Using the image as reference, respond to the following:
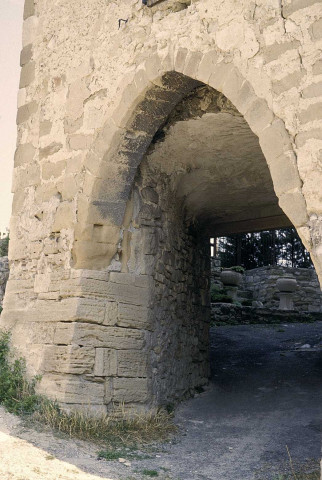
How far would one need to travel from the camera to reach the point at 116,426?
4.80 meters

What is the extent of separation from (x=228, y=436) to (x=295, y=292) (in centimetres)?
970

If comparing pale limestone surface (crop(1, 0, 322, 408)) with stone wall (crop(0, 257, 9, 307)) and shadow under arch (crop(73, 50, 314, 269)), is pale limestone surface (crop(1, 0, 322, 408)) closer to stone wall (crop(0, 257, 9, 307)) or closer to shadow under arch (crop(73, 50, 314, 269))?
shadow under arch (crop(73, 50, 314, 269))

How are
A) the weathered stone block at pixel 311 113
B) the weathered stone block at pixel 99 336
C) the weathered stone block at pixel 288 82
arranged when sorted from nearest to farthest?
the weathered stone block at pixel 311 113 → the weathered stone block at pixel 288 82 → the weathered stone block at pixel 99 336

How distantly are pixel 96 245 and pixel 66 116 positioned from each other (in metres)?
1.28

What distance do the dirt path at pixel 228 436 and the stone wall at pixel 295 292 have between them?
20.6ft

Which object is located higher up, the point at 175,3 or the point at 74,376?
the point at 175,3

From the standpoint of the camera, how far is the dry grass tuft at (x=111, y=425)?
4.55 meters

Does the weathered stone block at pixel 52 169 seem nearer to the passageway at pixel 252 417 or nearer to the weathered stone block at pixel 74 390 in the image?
the weathered stone block at pixel 74 390

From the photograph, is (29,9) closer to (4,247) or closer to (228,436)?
(228,436)

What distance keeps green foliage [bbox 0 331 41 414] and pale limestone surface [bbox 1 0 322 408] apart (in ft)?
0.41

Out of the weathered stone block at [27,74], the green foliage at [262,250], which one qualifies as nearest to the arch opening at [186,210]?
the weathered stone block at [27,74]

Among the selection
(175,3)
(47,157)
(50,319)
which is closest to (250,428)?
(50,319)

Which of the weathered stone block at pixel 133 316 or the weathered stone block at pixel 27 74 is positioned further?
the weathered stone block at pixel 27 74

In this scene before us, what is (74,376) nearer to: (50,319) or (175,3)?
(50,319)
